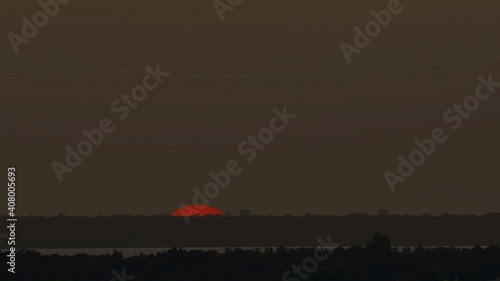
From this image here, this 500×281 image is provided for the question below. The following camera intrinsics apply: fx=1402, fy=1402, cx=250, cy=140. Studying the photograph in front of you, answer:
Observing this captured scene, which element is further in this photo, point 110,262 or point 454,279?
point 110,262

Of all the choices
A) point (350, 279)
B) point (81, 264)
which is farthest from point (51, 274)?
point (350, 279)

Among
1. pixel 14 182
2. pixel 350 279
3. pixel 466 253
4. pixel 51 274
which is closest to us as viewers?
pixel 14 182

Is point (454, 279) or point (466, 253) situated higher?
point (466, 253)

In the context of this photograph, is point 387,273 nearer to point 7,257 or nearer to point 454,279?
point 454,279

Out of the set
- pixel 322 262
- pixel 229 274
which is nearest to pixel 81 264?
pixel 229 274

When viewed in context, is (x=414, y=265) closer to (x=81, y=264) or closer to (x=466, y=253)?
(x=466, y=253)

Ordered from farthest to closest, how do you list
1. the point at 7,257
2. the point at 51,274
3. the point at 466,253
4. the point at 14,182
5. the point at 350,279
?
1. the point at 466,253
2. the point at 7,257
3. the point at 51,274
4. the point at 350,279
5. the point at 14,182
